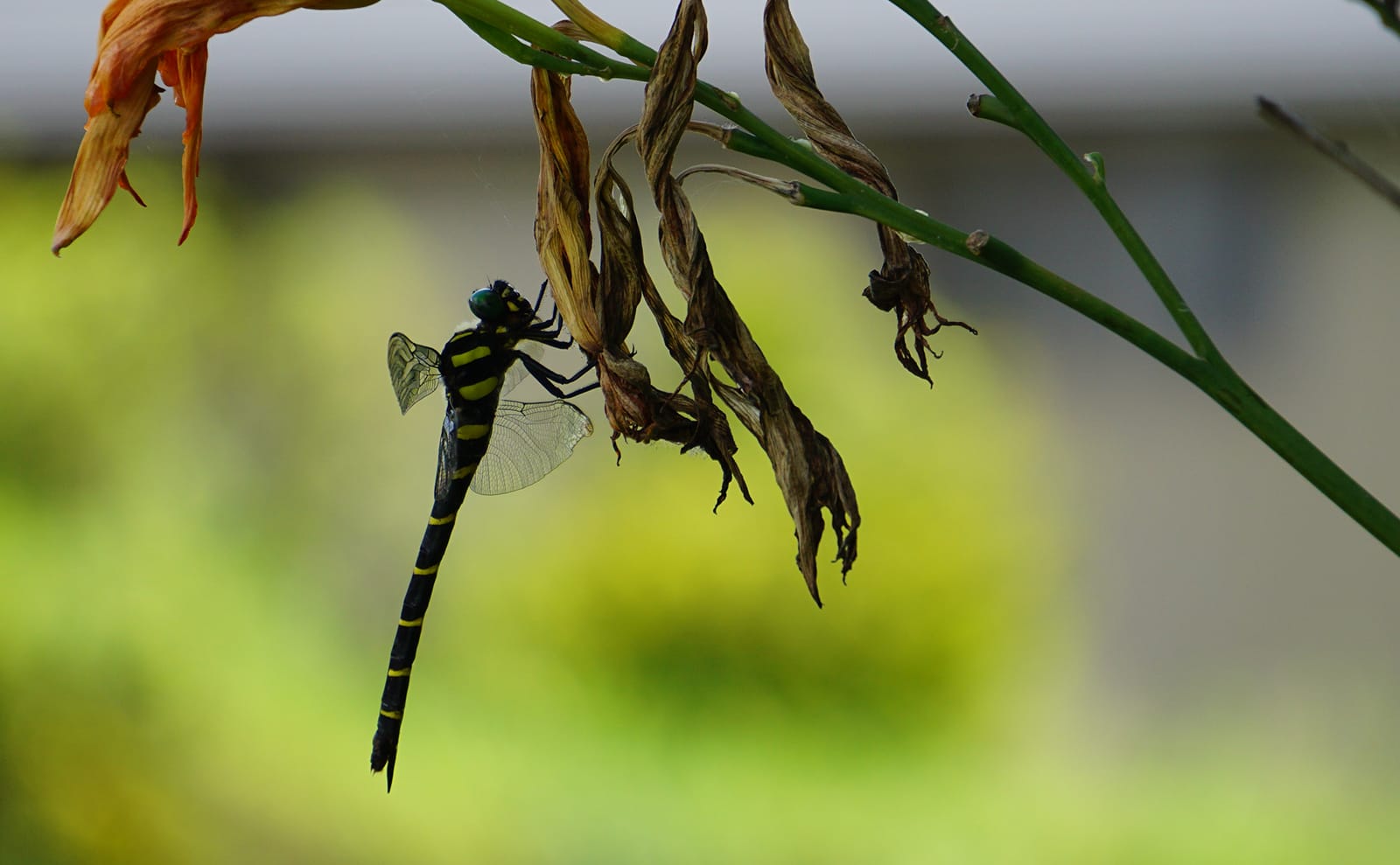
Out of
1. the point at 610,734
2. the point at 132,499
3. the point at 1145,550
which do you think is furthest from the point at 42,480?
the point at 1145,550

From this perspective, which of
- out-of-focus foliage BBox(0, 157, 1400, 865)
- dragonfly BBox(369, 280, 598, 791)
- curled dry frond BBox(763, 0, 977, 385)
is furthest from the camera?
out-of-focus foliage BBox(0, 157, 1400, 865)

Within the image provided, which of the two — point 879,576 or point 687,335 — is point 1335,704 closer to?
point 879,576

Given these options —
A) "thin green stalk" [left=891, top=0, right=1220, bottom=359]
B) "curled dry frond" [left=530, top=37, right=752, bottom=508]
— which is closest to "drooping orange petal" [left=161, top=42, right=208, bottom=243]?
"curled dry frond" [left=530, top=37, right=752, bottom=508]

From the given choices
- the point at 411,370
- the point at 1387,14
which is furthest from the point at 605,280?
the point at 411,370

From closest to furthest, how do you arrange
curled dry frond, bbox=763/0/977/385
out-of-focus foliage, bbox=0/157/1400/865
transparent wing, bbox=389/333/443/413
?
curled dry frond, bbox=763/0/977/385 < transparent wing, bbox=389/333/443/413 < out-of-focus foliage, bbox=0/157/1400/865

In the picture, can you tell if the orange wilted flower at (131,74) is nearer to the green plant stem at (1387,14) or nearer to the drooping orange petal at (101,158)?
the drooping orange petal at (101,158)

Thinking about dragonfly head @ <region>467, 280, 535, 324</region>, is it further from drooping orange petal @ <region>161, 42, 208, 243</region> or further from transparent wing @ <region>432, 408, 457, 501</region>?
drooping orange petal @ <region>161, 42, 208, 243</region>

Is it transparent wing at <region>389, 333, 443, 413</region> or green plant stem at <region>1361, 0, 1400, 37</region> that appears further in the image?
transparent wing at <region>389, 333, 443, 413</region>
